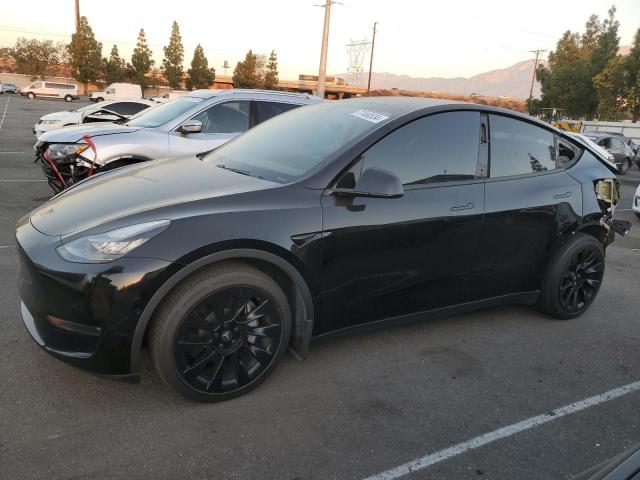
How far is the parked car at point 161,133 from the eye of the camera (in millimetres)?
6422

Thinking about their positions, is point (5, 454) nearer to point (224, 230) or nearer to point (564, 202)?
point (224, 230)

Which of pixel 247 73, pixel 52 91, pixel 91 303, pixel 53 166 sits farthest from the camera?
pixel 247 73

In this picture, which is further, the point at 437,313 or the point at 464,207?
the point at 437,313

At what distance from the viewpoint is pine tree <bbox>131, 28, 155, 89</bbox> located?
6925cm

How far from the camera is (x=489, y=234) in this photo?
363cm

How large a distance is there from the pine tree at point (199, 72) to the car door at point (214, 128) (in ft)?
243

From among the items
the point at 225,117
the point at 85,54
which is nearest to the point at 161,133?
the point at 225,117

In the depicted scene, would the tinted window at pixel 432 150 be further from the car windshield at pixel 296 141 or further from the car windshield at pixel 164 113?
the car windshield at pixel 164 113

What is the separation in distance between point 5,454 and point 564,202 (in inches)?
154

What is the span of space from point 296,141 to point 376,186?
85 centimetres

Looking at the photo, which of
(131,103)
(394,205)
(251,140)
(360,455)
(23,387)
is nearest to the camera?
(360,455)

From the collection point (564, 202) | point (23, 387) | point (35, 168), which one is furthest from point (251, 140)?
point (35, 168)

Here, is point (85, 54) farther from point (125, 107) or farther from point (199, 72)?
point (125, 107)

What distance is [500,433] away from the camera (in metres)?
2.77
